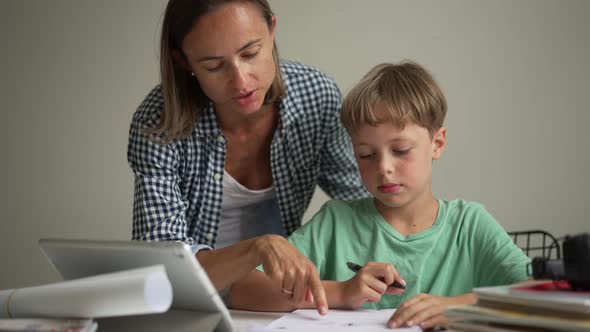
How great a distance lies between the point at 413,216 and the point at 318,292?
1.44 feet

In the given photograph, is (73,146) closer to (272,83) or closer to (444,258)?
(272,83)

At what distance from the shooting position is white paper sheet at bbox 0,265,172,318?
0.72 m

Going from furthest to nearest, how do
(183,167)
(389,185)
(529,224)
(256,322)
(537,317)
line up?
(529,224) → (183,167) → (389,185) → (256,322) → (537,317)

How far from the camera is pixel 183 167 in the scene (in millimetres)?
1631

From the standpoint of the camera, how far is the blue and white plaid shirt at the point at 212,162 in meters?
1.53

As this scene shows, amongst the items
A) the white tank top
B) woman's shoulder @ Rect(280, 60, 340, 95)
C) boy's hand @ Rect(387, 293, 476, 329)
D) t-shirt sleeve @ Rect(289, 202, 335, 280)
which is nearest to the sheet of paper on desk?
boy's hand @ Rect(387, 293, 476, 329)

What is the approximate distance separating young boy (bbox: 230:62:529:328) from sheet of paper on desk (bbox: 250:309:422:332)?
0.45 feet

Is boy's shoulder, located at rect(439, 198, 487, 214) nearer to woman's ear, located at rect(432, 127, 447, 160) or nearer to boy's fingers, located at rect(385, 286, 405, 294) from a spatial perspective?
woman's ear, located at rect(432, 127, 447, 160)

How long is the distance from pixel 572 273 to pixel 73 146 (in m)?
2.74

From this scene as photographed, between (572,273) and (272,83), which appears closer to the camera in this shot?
(572,273)

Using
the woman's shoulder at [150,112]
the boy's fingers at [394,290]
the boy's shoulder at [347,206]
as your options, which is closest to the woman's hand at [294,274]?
the boy's fingers at [394,290]

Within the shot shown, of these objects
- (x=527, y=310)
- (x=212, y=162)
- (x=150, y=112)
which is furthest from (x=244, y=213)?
(x=527, y=310)

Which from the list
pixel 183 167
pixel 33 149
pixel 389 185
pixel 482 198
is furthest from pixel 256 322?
pixel 33 149

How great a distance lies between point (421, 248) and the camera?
1355 millimetres
